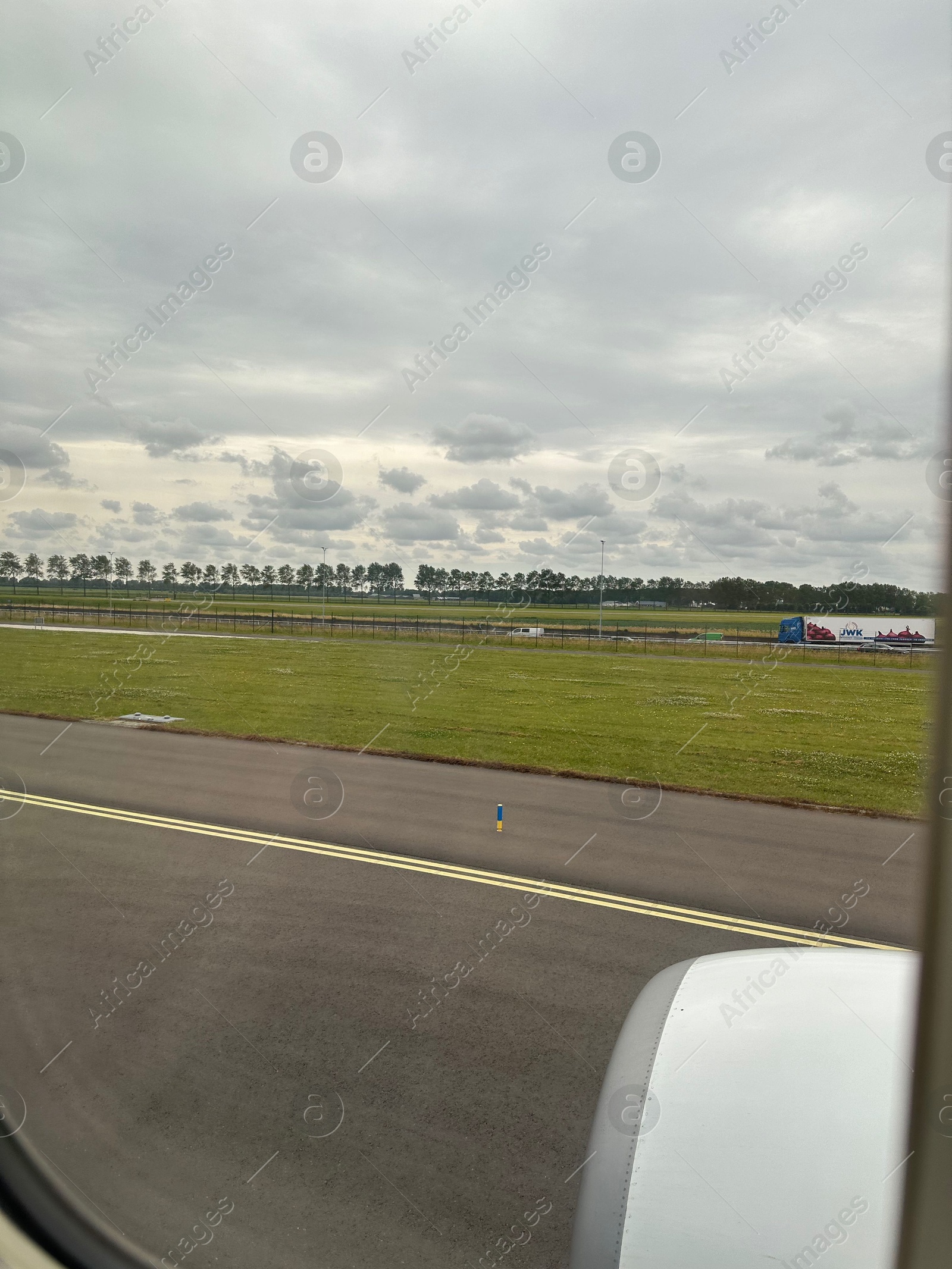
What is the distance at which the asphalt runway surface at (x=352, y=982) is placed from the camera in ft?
8.69

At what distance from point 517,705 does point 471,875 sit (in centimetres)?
924

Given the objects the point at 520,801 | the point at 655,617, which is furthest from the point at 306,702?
the point at 655,617

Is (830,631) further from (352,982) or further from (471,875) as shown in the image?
(352,982)

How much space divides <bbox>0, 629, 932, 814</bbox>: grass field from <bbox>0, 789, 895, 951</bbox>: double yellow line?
1.51 m

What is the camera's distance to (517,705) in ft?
49.3

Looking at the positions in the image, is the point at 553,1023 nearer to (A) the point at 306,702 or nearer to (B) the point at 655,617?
(A) the point at 306,702

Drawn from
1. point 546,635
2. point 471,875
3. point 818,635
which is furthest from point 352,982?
point 818,635

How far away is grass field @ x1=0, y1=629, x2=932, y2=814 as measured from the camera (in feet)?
32.6

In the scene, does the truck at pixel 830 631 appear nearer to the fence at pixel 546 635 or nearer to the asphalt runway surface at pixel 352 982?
the fence at pixel 546 635

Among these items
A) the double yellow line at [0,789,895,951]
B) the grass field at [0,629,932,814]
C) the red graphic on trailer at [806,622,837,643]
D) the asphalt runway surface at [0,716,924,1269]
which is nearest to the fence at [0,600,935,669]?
the red graphic on trailer at [806,622,837,643]

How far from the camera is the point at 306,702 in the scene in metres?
14.5

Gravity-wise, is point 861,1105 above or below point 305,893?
above

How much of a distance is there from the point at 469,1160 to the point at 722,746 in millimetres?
9747

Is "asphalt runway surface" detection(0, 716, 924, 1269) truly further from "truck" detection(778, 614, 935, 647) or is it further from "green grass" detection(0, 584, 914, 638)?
"truck" detection(778, 614, 935, 647)
